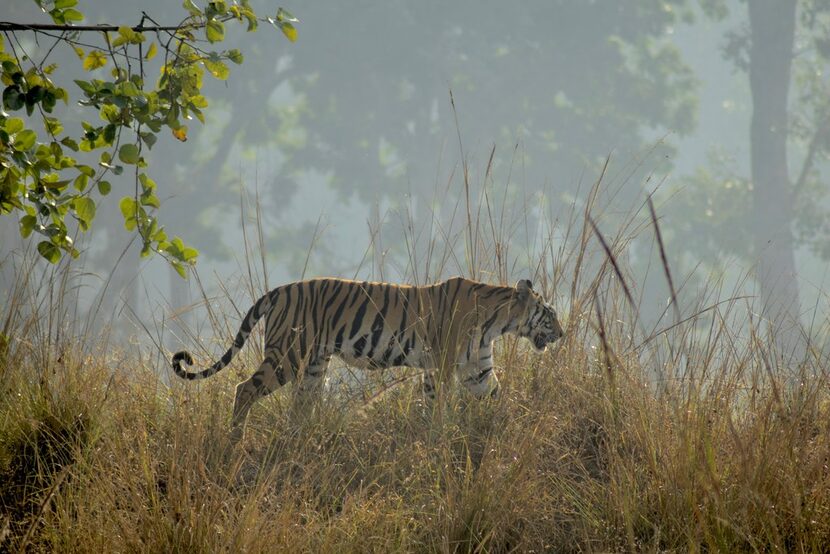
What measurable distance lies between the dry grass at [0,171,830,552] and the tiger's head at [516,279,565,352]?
9 cm

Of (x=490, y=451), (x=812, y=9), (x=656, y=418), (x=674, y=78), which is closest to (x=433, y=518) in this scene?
(x=490, y=451)

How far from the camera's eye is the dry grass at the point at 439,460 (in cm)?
335

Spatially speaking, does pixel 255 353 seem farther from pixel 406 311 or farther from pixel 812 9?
pixel 812 9

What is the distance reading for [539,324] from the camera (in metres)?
5.25

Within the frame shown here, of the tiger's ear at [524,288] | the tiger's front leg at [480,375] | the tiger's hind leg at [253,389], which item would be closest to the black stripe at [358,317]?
the tiger's hind leg at [253,389]

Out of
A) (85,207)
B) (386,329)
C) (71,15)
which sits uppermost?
(71,15)

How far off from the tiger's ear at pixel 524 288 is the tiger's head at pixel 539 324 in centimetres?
2

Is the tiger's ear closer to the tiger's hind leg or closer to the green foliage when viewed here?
the tiger's hind leg

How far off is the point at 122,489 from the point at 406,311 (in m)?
1.84

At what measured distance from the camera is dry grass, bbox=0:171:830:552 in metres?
3.35

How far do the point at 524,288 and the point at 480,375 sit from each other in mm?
588

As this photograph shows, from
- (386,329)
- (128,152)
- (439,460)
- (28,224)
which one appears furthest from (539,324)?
(28,224)

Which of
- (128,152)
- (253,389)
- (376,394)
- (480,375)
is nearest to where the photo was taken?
(128,152)

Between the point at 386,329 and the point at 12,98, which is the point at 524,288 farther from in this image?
the point at 12,98
